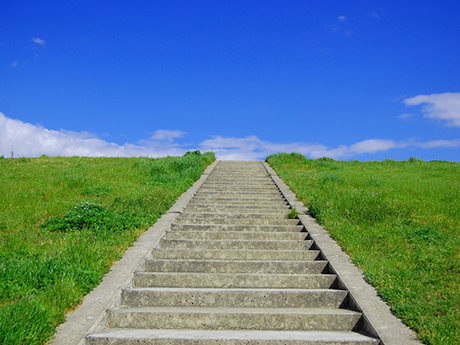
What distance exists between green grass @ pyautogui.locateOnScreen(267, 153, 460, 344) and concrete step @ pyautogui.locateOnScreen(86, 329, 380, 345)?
34.8 inches

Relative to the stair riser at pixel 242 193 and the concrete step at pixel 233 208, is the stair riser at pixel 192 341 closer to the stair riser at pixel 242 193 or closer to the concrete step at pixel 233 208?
the concrete step at pixel 233 208

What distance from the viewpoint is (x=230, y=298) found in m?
5.50

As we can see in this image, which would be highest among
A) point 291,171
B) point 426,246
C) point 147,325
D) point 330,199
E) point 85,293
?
point 291,171

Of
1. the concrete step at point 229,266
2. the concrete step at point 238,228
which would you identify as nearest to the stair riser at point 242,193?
the concrete step at point 238,228

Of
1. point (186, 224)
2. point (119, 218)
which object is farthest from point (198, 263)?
point (119, 218)

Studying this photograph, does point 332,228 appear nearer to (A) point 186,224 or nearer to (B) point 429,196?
(A) point 186,224

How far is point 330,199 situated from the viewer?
10.8 m

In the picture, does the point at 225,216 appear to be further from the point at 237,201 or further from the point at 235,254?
the point at 235,254

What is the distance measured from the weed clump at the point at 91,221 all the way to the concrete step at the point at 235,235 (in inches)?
40.1

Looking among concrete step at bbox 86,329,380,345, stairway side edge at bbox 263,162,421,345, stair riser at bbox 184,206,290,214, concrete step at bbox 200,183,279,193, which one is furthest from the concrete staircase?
concrete step at bbox 200,183,279,193

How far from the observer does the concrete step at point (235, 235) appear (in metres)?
8.09

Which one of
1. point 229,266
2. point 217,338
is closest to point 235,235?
point 229,266

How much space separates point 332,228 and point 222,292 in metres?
3.70

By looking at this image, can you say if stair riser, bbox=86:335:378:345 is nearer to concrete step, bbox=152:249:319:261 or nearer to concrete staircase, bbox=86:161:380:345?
concrete staircase, bbox=86:161:380:345
